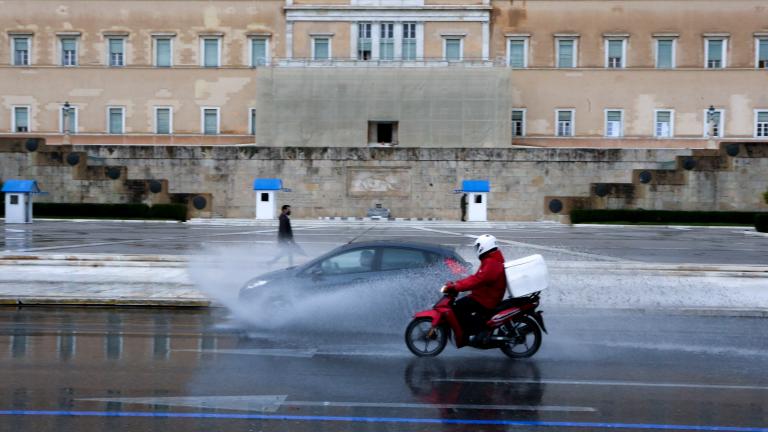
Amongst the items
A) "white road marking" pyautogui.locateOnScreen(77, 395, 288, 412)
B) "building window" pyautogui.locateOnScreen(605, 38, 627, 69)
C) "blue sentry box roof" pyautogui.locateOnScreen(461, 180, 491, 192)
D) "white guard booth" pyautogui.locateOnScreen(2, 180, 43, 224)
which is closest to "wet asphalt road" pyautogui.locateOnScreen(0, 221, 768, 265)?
"white guard booth" pyautogui.locateOnScreen(2, 180, 43, 224)

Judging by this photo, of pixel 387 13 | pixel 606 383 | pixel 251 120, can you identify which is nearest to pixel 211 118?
pixel 251 120

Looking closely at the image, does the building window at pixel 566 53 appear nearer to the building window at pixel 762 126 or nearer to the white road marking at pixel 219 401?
the building window at pixel 762 126

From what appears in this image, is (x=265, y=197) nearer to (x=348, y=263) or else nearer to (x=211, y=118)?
(x=211, y=118)

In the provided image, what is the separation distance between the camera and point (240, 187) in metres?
49.3

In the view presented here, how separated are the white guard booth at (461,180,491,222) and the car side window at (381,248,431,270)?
32.7 meters

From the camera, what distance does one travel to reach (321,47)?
6294 cm

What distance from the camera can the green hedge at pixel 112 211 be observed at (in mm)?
44375

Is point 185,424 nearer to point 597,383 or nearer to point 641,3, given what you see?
point 597,383

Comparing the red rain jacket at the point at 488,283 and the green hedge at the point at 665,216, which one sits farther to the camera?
the green hedge at the point at 665,216

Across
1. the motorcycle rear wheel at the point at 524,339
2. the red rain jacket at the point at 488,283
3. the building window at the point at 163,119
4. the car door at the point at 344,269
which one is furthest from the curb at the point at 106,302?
the building window at the point at 163,119

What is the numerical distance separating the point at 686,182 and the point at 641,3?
21.0 m

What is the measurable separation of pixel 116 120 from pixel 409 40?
23.0m

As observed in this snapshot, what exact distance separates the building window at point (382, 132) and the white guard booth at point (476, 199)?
45.9 feet

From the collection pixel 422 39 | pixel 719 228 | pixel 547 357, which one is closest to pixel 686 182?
pixel 719 228
